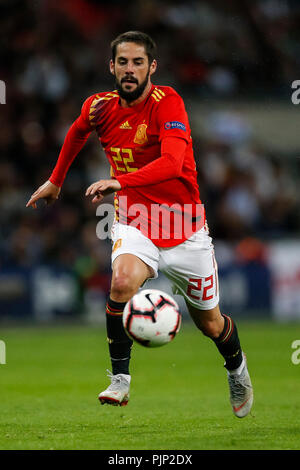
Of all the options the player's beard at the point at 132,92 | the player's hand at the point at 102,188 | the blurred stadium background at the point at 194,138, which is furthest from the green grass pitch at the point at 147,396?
the player's beard at the point at 132,92

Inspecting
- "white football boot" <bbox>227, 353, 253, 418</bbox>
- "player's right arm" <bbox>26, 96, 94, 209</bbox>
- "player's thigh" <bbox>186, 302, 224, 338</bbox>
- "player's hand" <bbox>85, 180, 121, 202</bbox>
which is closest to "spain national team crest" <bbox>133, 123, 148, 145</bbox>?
"player's right arm" <bbox>26, 96, 94, 209</bbox>

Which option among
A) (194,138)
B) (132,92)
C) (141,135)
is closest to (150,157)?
(141,135)

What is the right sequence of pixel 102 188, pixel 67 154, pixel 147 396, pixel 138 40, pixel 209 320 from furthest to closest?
pixel 147 396
pixel 67 154
pixel 209 320
pixel 138 40
pixel 102 188

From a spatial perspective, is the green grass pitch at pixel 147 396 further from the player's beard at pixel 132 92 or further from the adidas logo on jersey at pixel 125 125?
the player's beard at pixel 132 92

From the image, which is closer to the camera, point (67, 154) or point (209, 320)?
point (209, 320)

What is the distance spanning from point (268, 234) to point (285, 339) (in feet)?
13.3

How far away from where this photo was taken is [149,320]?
19.3 ft

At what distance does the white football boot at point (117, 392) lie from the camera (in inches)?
246

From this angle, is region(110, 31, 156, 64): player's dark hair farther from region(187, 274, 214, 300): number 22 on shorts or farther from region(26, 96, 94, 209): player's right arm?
region(187, 274, 214, 300): number 22 on shorts

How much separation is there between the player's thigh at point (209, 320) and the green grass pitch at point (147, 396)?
672 mm

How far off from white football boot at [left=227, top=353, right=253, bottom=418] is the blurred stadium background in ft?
27.9

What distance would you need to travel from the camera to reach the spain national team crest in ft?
21.2

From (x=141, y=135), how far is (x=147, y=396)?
→ 2.88 meters

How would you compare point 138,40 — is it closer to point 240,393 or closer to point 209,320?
point 209,320
